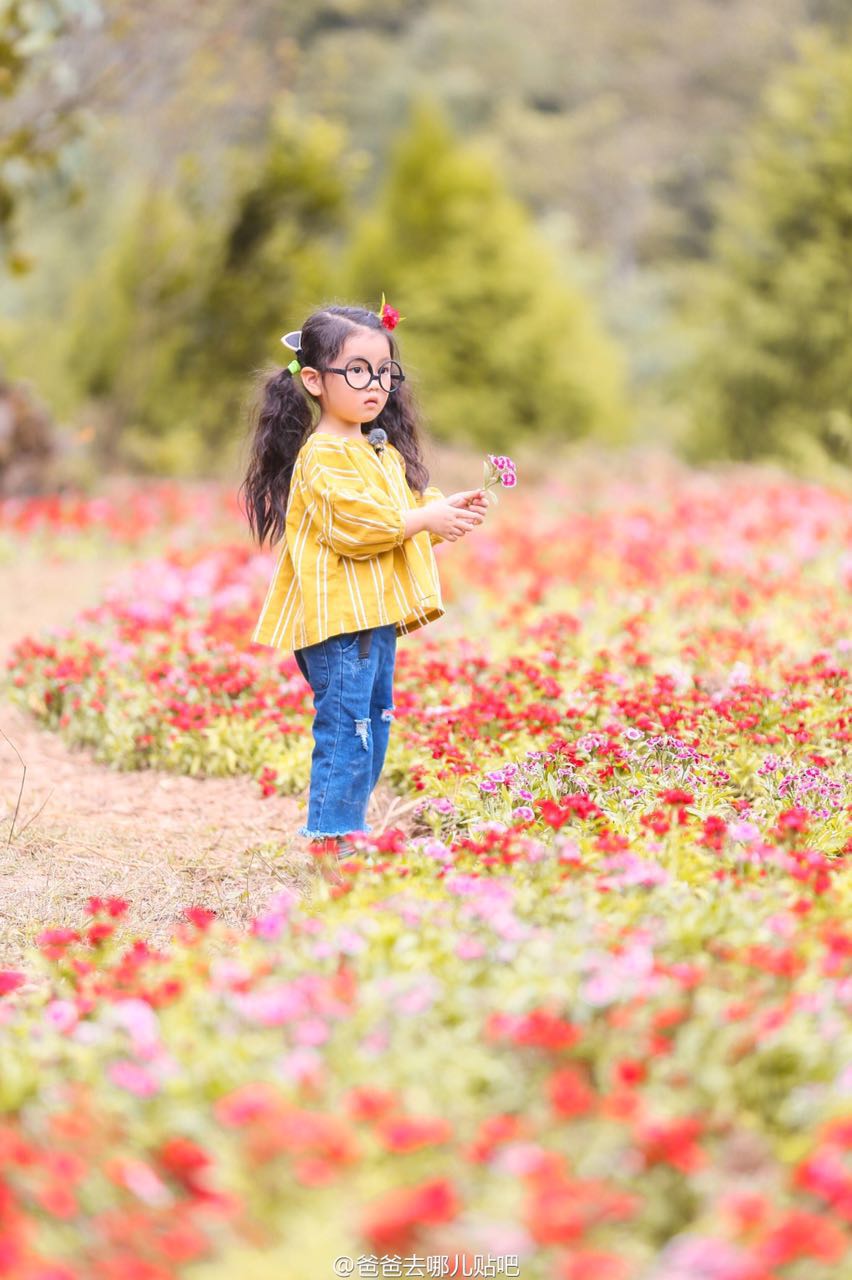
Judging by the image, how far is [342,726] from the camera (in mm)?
3750

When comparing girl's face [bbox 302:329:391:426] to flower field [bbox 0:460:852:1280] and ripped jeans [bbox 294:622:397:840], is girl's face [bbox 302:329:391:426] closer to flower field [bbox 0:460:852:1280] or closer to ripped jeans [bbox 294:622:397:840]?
ripped jeans [bbox 294:622:397:840]

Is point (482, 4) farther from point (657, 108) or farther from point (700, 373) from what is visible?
point (700, 373)

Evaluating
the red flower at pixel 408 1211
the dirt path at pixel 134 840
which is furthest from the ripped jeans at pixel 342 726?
the red flower at pixel 408 1211

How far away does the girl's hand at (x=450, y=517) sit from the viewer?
3.59 meters

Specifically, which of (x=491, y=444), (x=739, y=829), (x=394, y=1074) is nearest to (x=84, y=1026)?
(x=394, y=1074)

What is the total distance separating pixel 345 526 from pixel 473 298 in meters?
11.9

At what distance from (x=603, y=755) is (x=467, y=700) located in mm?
1028

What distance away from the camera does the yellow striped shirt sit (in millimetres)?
3607

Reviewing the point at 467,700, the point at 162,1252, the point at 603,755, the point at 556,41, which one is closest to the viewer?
the point at 162,1252

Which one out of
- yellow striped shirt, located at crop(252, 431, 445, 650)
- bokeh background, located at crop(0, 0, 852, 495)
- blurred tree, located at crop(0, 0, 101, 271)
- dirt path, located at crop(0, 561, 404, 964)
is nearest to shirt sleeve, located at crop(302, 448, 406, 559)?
yellow striped shirt, located at crop(252, 431, 445, 650)

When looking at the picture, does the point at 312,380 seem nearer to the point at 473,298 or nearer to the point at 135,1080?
the point at 135,1080

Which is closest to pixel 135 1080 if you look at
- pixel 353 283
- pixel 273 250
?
pixel 273 250

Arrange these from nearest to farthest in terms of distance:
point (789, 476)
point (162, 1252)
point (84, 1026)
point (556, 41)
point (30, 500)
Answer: point (162, 1252) → point (84, 1026) → point (30, 500) → point (789, 476) → point (556, 41)

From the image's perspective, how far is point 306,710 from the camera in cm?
526
